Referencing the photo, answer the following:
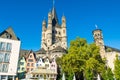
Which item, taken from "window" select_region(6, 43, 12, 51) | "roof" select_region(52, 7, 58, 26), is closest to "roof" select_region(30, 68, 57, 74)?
"window" select_region(6, 43, 12, 51)

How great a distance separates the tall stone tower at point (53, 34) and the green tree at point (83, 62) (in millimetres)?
43128

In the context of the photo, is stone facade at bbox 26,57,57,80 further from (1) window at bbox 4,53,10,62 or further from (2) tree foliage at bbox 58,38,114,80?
(1) window at bbox 4,53,10,62

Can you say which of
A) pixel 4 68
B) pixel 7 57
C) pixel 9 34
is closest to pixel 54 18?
pixel 9 34

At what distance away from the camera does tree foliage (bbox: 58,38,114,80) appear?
50.2 m

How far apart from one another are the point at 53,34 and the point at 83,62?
53873mm

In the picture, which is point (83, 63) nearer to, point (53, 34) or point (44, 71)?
point (44, 71)

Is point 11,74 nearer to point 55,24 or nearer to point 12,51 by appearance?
point 12,51

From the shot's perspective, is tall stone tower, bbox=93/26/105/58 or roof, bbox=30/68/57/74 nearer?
roof, bbox=30/68/57/74

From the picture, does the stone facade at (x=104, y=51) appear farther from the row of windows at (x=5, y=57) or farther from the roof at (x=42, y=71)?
the row of windows at (x=5, y=57)

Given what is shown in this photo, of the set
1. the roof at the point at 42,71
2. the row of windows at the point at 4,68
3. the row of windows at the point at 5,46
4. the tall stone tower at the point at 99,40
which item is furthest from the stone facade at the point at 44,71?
the tall stone tower at the point at 99,40

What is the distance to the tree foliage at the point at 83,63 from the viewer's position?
50188 mm

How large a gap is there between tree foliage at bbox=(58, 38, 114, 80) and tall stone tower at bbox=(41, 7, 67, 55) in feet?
142

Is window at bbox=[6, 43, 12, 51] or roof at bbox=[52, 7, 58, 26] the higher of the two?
roof at bbox=[52, 7, 58, 26]

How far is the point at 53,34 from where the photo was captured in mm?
103938
